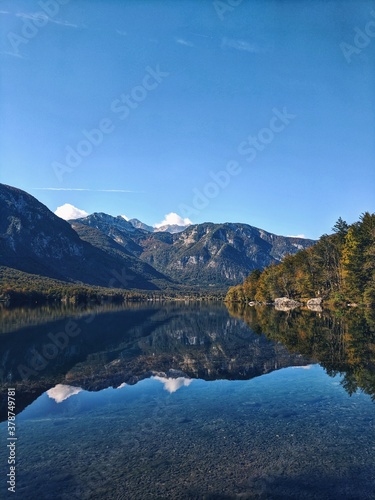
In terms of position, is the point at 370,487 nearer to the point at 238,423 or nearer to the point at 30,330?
the point at 238,423

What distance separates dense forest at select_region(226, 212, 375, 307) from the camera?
84.8 m

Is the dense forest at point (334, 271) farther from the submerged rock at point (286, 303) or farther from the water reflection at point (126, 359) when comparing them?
the water reflection at point (126, 359)

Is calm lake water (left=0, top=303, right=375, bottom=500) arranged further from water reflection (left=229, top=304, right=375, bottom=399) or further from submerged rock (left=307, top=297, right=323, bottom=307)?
submerged rock (left=307, top=297, right=323, bottom=307)

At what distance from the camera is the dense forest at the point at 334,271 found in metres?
84.8

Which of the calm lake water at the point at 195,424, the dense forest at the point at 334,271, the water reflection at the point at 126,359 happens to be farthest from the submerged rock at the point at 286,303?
the calm lake water at the point at 195,424

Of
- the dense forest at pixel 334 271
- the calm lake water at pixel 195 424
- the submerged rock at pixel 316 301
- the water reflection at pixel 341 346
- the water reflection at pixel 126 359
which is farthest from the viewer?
the submerged rock at pixel 316 301

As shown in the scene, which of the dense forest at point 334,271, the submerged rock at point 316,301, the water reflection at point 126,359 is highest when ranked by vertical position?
the dense forest at point 334,271

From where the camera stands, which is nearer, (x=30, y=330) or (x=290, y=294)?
(x=30, y=330)

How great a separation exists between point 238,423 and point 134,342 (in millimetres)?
34789

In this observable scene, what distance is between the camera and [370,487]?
41.3ft

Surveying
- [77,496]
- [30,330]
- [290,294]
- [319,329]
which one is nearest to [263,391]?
[77,496]

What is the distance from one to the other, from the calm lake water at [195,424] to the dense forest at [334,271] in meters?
49.6

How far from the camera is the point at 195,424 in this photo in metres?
19.7

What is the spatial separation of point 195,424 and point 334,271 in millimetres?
98922
